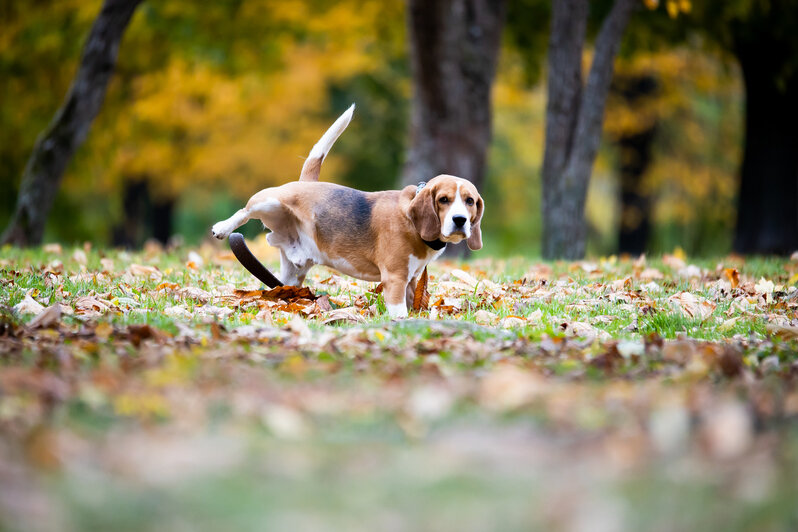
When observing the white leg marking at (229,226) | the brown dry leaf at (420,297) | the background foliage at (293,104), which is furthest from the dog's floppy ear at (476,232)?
the background foliage at (293,104)

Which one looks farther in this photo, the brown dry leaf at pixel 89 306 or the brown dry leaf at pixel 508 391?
the brown dry leaf at pixel 89 306

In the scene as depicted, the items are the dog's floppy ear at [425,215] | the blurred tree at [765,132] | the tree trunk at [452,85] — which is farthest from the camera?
the blurred tree at [765,132]

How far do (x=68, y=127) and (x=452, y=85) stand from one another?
5.13m

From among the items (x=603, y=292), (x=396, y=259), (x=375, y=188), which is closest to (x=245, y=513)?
(x=396, y=259)

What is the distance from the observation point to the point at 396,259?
5.71m

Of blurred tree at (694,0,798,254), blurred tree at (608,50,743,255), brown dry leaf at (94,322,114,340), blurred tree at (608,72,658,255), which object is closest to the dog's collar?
brown dry leaf at (94,322,114,340)

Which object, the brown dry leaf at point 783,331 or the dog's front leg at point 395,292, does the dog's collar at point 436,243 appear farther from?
the brown dry leaf at point 783,331

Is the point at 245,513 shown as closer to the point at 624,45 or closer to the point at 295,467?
the point at 295,467

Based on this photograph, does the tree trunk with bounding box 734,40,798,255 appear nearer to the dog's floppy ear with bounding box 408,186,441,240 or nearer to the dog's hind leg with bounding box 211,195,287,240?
the dog's floppy ear with bounding box 408,186,441,240

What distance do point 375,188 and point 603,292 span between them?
13.8 m

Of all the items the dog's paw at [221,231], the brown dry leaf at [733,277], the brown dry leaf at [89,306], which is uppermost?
the dog's paw at [221,231]

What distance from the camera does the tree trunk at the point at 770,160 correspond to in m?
13.0

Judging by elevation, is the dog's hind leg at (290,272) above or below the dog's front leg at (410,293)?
above

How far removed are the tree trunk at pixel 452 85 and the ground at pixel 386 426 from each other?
22.5 ft
